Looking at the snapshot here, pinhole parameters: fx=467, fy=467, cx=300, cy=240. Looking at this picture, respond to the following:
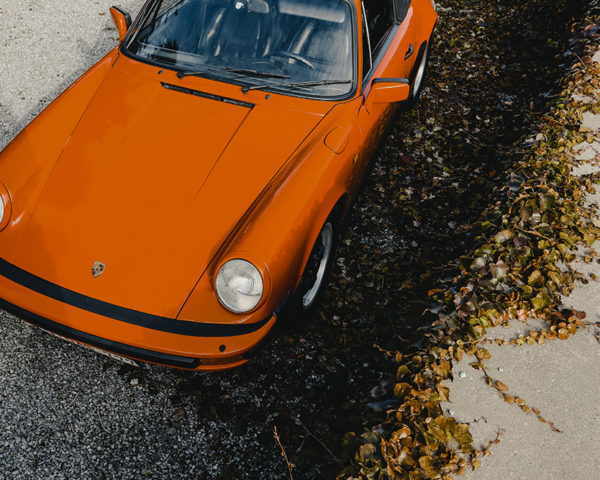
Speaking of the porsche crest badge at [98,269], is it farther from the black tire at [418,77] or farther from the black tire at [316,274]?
the black tire at [418,77]

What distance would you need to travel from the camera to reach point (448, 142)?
452 centimetres

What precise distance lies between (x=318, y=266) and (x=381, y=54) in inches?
65.7

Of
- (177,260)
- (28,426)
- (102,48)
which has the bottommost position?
(28,426)

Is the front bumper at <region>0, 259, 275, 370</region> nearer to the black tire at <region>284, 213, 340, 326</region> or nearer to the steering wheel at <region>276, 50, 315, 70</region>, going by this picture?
the black tire at <region>284, 213, 340, 326</region>

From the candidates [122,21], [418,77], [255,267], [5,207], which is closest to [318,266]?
[255,267]

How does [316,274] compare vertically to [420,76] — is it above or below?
below

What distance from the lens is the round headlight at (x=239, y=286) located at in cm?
218

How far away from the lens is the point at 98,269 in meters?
2.27

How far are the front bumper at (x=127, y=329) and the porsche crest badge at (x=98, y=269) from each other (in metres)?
0.12

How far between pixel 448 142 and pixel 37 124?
347 centimetres

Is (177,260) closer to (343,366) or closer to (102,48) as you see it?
(343,366)

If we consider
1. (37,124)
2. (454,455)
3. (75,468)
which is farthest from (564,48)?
(75,468)

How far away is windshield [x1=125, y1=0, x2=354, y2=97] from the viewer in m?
2.88

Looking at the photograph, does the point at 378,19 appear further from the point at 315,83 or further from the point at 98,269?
the point at 98,269
